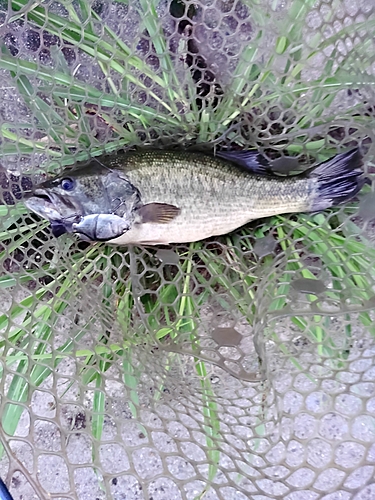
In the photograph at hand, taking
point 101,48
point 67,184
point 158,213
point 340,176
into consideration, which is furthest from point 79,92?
point 340,176

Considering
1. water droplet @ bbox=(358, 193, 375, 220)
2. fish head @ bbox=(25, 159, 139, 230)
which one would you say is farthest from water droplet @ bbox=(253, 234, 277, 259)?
fish head @ bbox=(25, 159, 139, 230)

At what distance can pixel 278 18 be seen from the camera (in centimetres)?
104

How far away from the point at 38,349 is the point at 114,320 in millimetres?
201

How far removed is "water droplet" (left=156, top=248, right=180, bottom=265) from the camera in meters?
1.10

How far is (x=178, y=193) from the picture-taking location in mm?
1023

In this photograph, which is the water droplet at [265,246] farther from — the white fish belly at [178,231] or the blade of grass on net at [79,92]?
the blade of grass on net at [79,92]

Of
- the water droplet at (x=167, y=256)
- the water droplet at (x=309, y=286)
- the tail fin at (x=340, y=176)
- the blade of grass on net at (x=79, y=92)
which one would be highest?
the blade of grass on net at (x=79, y=92)

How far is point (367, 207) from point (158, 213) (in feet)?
1.64

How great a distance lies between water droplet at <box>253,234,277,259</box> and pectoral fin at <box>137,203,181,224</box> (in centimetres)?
23

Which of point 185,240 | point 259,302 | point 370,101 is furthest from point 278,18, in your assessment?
point 259,302

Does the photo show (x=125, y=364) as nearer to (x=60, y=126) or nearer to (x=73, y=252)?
(x=73, y=252)

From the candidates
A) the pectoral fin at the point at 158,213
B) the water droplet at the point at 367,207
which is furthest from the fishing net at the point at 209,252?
the pectoral fin at the point at 158,213

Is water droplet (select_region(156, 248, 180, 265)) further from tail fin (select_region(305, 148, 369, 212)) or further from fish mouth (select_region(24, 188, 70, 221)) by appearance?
tail fin (select_region(305, 148, 369, 212))

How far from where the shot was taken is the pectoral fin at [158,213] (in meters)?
0.99
